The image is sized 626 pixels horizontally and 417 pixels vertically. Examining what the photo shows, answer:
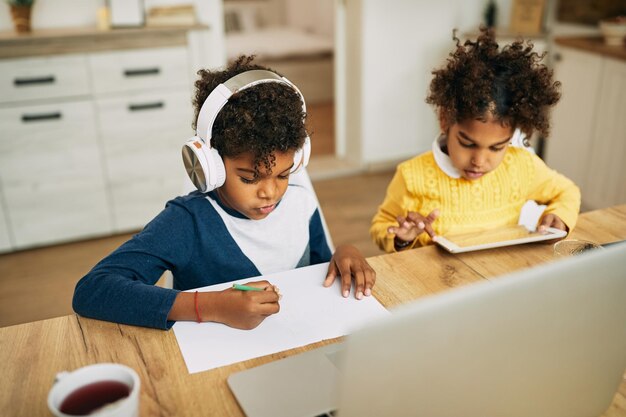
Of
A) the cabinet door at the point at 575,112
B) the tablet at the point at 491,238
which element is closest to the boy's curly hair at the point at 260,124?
the tablet at the point at 491,238

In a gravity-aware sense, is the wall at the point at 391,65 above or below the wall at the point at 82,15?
below

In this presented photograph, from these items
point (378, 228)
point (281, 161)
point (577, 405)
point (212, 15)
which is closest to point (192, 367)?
point (281, 161)

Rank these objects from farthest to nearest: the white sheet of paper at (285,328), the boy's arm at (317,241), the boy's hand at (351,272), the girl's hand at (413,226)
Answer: the boy's arm at (317,241)
the girl's hand at (413,226)
the boy's hand at (351,272)
the white sheet of paper at (285,328)

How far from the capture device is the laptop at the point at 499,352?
578mm

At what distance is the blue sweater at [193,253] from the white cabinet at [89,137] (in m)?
1.78

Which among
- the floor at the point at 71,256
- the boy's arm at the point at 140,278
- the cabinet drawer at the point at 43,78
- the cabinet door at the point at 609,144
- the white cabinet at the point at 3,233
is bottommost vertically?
the floor at the point at 71,256

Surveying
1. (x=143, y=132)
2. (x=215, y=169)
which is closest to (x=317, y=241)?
(x=215, y=169)

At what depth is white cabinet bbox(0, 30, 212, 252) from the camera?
109 inches

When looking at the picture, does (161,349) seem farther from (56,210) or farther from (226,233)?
(56,210)

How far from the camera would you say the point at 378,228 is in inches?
59.1

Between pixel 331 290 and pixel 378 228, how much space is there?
406 mm

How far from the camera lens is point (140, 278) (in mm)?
1134

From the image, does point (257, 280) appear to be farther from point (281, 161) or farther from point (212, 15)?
point (212, 15)

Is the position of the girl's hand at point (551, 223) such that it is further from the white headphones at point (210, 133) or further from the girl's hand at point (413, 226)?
the white headphones at point (210, 133)
